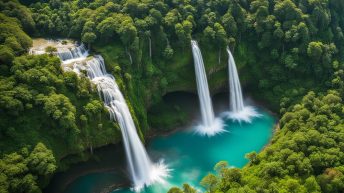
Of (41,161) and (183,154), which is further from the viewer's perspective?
(183,154)

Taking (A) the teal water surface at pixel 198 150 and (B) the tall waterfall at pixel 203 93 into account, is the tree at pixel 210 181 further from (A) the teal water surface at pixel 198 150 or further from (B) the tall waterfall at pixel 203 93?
(B) the tall waterfall at pixel 203 93

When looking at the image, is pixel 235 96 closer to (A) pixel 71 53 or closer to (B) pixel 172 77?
(B) pixel 172 77

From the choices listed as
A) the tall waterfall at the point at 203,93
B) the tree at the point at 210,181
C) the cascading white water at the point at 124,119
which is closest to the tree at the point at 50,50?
the cascading white water at the point at 124,119

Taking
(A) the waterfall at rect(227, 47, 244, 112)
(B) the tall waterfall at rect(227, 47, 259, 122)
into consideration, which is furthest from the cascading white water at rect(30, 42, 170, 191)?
(A) the waterfall at rect(227, 47, 244, 112)

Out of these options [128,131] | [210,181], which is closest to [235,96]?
[128,131]

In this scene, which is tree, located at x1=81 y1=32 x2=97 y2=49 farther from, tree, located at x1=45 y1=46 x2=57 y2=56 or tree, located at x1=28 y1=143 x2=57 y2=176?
tree, located at x1=28 y1=143 x2=57 y2=176

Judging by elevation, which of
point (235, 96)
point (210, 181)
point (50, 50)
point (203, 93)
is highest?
point (235, 96)

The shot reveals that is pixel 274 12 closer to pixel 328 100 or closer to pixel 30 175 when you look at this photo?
pixel 328 100
